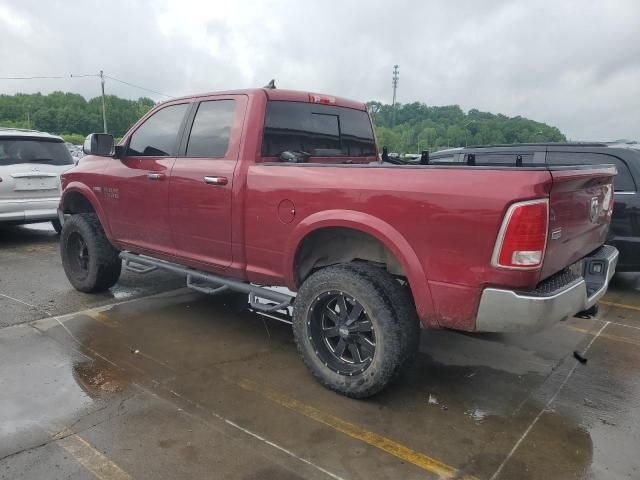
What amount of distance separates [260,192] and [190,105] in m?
1.27

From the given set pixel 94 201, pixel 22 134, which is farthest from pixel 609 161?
pixel 22 134

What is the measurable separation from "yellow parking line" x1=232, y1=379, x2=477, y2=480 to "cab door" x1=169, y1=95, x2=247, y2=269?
1.06 m

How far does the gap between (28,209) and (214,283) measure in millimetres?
4972

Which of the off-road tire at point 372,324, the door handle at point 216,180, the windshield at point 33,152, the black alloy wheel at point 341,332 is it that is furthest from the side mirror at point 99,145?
the windshield at point 33,152

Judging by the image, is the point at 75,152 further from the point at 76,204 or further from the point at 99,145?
the point at 99,145

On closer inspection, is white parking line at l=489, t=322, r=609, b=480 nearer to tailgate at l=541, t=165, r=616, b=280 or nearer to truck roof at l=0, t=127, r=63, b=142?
tailgate at l=541, t=165, r=616, b=280

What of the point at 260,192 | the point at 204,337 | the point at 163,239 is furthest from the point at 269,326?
the point at 260,192

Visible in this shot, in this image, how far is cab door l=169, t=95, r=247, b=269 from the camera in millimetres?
3727

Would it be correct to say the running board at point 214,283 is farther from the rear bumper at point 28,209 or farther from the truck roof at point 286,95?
the rear bumper at point 28,209

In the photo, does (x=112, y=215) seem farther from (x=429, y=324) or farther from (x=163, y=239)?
(x=429, y=324)

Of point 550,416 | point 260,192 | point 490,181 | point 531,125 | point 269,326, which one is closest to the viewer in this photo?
point 490,181

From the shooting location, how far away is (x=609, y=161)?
555cm

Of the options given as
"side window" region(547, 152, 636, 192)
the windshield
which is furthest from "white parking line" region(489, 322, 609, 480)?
the windshield

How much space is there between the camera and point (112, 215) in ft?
15.7
